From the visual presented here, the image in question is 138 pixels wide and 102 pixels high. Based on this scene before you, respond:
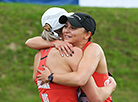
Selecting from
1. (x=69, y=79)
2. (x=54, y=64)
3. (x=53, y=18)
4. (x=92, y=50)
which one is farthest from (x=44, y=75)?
(x=53, y=18)

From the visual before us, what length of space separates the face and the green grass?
4.12 m

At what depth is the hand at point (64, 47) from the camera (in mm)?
2311

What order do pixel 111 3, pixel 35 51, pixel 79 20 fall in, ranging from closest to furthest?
pixel 79 20 < pixel 35 51 < pixel 111 3

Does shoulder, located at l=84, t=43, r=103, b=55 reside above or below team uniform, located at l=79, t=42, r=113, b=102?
above

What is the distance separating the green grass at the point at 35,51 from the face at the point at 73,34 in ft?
13.5

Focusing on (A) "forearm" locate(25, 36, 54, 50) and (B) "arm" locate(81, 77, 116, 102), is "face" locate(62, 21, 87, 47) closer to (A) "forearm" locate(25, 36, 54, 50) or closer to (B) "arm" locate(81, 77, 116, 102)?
(A) "forearm" locate(25, 36, 54, 50)

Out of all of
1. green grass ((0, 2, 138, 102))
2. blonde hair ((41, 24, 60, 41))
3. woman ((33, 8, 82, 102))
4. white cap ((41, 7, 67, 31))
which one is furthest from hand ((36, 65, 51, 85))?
green grass ((0, 2, 138, 102))

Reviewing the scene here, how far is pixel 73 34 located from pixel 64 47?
170 mm

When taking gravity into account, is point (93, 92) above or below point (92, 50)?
below

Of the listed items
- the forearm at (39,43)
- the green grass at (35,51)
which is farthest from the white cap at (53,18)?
the green grass at (35,51)

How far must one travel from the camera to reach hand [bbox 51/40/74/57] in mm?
2311

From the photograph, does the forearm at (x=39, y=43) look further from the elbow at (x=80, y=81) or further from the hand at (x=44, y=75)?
the elbow at (x=80, y=81)

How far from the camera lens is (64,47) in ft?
7.81

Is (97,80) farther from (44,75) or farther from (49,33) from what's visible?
(49,33)
